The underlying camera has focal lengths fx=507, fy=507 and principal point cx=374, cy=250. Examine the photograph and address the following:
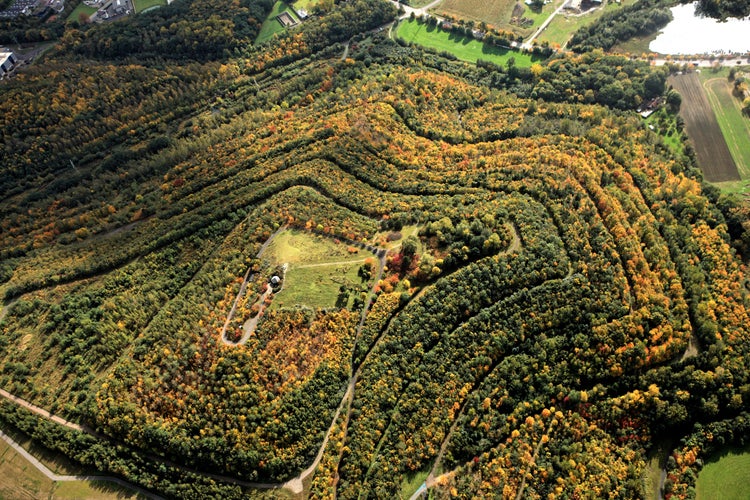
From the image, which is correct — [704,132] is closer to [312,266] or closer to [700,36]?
[700,36]

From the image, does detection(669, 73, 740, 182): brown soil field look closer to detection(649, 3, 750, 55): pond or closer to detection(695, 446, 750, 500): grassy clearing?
detection(649, 3, 750, 55): pond

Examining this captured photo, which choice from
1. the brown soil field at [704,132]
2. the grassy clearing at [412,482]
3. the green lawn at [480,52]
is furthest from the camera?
the green lawn at [480,52]

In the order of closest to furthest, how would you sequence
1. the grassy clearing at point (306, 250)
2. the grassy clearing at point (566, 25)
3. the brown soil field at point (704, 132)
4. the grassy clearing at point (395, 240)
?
the grassy clearing at point (306, 250) < the grassy clearing at point (395, 240) < the brown soil field at point (704, 132) < the grassy clearing at point (566, 25)

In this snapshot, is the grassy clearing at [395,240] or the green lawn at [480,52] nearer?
the grassy clearing at [395,240]

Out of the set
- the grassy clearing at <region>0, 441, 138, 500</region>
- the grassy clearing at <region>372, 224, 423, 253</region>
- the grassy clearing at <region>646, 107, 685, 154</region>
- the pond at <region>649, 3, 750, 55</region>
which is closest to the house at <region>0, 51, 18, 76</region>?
the grassy clearing at <region>0, 441, 138, 500</region>

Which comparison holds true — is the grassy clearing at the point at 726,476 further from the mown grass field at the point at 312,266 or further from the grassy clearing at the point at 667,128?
the grassy clearing at the point at 667,128

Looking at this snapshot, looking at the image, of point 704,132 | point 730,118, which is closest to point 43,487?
point 704,132

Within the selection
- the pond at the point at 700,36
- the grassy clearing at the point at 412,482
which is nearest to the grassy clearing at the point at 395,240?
the grassy clearing at the point at 412,482

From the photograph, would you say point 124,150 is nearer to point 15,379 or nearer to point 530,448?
point 15,379
